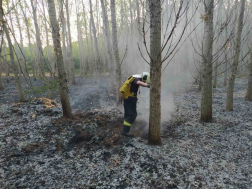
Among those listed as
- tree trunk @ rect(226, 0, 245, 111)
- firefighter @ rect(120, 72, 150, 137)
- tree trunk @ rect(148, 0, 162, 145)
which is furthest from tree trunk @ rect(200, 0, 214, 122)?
tree trunk @ rect(148, 0, 162, 145)

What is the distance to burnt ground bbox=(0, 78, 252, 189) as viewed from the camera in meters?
2.83

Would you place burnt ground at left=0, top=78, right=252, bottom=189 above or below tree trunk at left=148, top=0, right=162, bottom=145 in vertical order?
below

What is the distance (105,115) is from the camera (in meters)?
6.21

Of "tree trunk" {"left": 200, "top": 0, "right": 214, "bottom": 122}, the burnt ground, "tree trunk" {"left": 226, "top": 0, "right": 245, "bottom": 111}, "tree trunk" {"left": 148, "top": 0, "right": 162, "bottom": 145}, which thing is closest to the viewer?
the burnt ground

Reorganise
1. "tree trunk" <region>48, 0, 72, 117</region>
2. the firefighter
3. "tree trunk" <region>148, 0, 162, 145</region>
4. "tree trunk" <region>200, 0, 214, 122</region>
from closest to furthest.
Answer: "tree trunk" <region>148, 0, 162, 145</region>, the firefighter, "tree trunk" <region>200, 0, 214, 122</region>, "tree trunk" <region>48, 0, 72, 117</region>

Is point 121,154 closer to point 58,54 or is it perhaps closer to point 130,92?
point 130,92

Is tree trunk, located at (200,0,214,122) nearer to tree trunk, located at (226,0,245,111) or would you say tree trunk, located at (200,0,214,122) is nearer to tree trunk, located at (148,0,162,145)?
tree trunk, located at (226,0,245,111)

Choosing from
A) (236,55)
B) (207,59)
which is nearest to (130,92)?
(207,59)

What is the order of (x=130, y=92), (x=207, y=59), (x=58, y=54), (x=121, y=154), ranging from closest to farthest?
1. (x=121, y=154)
2. (x=130, y=92)
3. (x=207, y=59)
4. (x=58, y=54)

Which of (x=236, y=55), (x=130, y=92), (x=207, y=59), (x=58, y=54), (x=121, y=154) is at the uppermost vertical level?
(x=58, y=54)

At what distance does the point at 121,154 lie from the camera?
3637 millimetres

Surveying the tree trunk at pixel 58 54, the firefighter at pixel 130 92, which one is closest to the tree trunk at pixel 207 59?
the firefighter at pixel 130 92

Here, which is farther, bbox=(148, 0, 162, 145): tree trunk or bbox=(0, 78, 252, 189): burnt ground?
bbox=(148, 0, 162, 145): tree trunk

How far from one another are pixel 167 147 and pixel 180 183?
1103 millimetres
